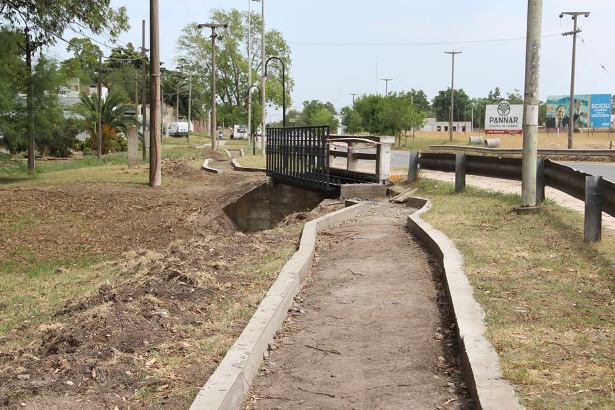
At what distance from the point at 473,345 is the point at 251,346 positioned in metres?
1.51

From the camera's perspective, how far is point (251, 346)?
5406mm

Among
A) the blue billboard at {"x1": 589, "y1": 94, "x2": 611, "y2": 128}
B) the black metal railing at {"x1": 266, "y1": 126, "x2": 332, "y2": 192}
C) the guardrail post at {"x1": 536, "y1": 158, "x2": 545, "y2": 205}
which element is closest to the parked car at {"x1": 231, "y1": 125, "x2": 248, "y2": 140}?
the blue billboard at {"x1": 589, "y1": 94, "x2": 611, "y2": 128}

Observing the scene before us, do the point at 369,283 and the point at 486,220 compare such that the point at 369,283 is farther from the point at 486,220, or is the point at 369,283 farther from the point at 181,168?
the point at 181,168

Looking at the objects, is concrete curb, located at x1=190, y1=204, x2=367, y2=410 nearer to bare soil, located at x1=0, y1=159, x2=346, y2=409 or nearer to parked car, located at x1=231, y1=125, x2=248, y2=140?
bare soil, located at x1=0, y1=159, x2=346, y2=409

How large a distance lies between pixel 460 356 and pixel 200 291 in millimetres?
3003

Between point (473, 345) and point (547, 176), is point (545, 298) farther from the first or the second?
point (547, 176)

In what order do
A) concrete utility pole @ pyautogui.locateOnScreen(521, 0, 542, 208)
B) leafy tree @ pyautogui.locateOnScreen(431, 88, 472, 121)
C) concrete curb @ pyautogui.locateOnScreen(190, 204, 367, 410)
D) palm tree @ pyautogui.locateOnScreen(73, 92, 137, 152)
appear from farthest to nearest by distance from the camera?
leafy tree @ pyautogui.locateOnScreen(431, 88, 472, 121) < palm tree @ pyautogui.locateOnScreen(73, 92, 137, 152) < concrete utility pole @ pyautogui.locateOnScreen(521, 0, 542, 208) < concrete curb @ pyautogui.locateOnScreen(190, 204, 367, 410)

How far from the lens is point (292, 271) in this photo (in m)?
7.97

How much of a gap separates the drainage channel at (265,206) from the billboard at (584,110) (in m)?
46.1

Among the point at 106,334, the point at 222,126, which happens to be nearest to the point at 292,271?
the point at 106,334

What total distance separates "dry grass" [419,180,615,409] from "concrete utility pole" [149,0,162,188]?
15985mm

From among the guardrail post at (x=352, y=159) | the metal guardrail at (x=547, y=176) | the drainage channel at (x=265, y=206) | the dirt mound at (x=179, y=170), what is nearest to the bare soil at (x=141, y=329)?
the metal guardrail at (x=547, y=176)

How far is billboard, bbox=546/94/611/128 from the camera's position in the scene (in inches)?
2574

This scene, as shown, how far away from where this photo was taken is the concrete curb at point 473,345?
4.39m
